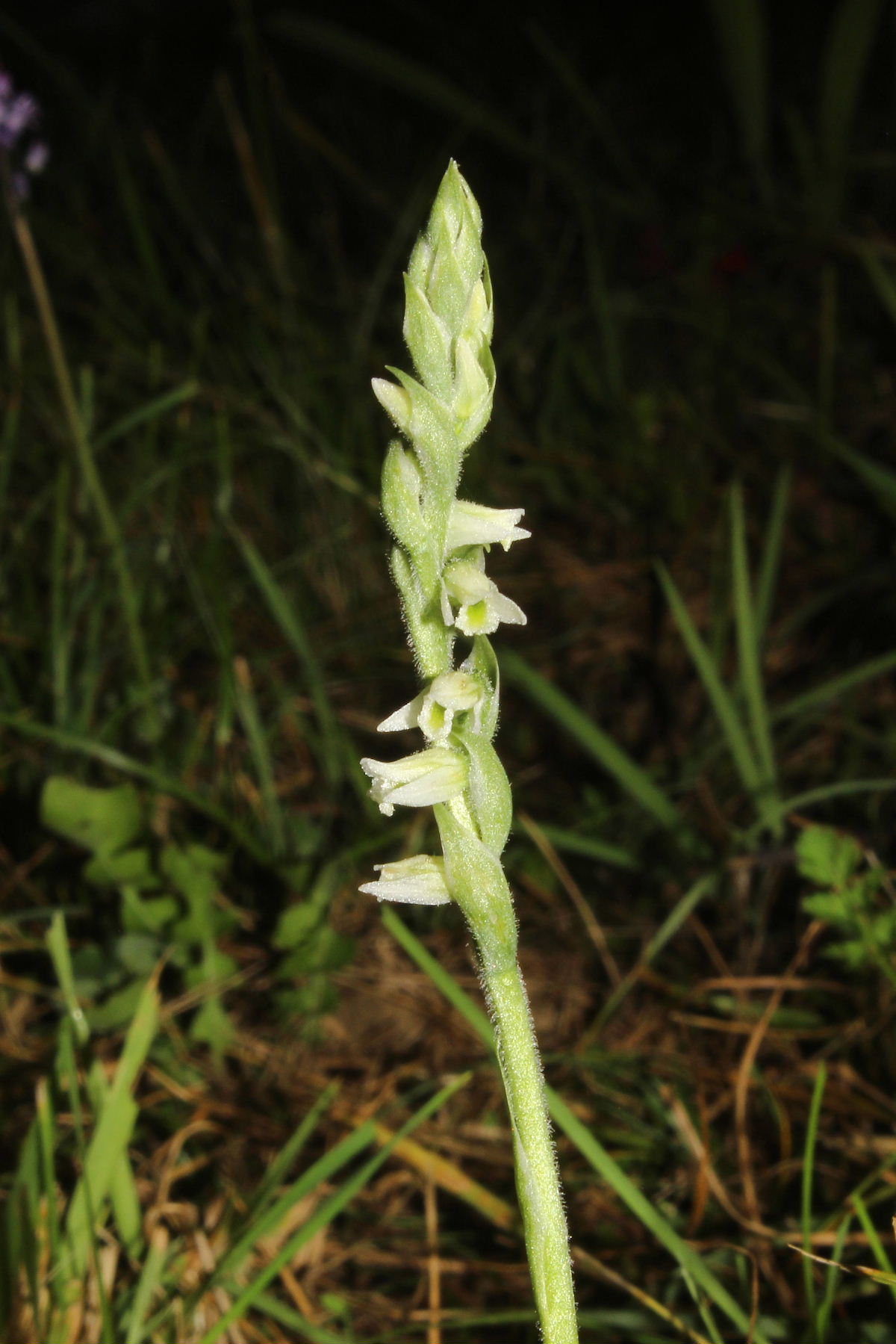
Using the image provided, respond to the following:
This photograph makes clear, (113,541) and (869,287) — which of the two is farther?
(869,287)

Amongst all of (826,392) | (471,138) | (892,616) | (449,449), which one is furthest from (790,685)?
(471,138)

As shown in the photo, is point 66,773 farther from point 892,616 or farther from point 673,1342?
point 892,616

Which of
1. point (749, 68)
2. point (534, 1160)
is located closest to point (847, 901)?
point (534, 1160)

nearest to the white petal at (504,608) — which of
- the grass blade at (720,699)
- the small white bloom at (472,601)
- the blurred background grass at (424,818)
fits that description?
the small white bloom at (472,601)

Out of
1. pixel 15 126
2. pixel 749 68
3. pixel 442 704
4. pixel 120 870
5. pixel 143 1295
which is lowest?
pixel 143 1295

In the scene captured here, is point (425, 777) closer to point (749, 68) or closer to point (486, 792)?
point (486, 792)

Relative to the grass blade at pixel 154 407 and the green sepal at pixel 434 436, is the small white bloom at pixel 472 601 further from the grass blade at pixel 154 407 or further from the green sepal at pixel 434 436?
the grass blade at pixel 154 407
